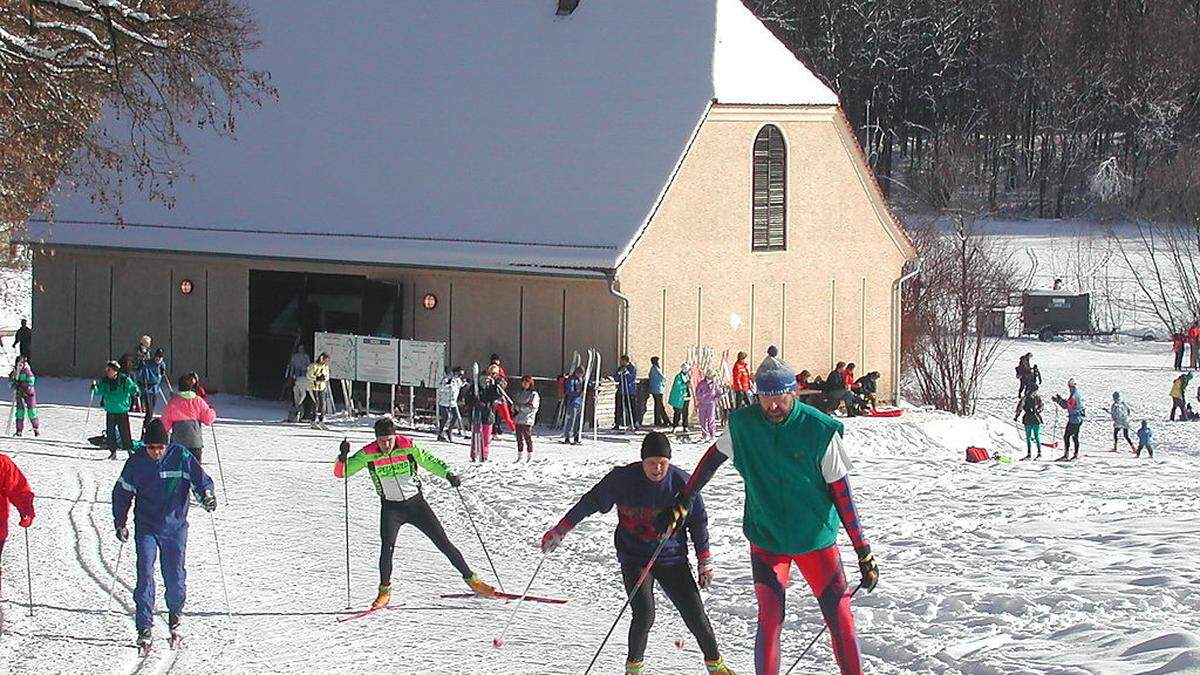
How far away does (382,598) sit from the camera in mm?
12930

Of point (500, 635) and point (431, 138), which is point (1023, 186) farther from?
point (500, 635)

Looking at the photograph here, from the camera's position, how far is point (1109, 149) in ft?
262

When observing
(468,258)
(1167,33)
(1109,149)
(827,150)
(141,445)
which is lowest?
(141,445)

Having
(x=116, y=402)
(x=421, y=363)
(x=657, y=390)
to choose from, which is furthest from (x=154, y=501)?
(x=657, y=390)

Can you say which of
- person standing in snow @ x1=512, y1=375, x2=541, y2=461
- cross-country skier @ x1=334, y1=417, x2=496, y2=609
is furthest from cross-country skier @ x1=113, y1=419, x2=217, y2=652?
person standing in snow @ x1=512, y1=375, x2=541, y2=461

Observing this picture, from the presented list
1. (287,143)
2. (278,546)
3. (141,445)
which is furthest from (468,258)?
(141,445)

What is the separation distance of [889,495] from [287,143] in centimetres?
1744

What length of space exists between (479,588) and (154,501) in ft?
9.25

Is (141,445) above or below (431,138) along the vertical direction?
below

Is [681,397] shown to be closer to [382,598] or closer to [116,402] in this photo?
[116,402]

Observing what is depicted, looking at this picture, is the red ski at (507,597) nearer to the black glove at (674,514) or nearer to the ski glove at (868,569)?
the black glove at (674,514)

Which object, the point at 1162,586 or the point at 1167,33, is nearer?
the point at 1162,586

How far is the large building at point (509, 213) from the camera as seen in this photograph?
29375 millimetres

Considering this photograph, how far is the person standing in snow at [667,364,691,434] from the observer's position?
1095 inches
